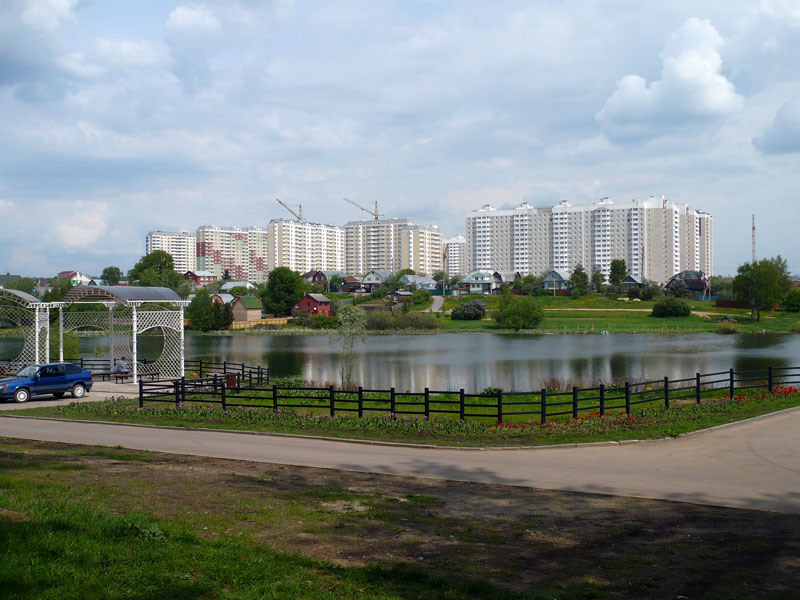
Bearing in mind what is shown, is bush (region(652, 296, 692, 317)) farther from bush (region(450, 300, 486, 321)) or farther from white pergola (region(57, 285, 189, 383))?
white pergola (region(57, 285, 189, 383))

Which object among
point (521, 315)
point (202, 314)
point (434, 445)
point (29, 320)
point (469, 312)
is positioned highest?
point (29, 320)

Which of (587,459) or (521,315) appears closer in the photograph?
(587,459)

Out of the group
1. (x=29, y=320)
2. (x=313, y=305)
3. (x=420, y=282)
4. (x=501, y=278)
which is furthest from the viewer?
(x=501, y=278)

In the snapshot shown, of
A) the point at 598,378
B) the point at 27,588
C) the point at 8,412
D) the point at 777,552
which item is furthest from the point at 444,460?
the point at 598,378

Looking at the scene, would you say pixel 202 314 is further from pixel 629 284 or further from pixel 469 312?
pixel 629 284

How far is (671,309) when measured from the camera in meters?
100

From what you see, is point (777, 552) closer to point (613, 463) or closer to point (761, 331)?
point (613, 463)

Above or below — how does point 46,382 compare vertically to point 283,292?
below

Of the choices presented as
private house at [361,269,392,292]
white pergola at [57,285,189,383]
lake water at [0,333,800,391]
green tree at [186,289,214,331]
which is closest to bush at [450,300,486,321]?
lake water at [0,333,800,391]

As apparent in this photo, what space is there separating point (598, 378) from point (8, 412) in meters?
30.3

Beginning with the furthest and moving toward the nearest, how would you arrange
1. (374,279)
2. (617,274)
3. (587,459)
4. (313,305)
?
(374,279)
(617,274)
(313,305)
(587,459)

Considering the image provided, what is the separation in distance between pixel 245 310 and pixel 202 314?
1089 cm

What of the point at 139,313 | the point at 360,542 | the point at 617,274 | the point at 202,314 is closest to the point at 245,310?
Answer: the point at 202,314

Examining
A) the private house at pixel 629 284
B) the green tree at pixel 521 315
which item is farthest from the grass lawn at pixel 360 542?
the private house at pixel 629 284
